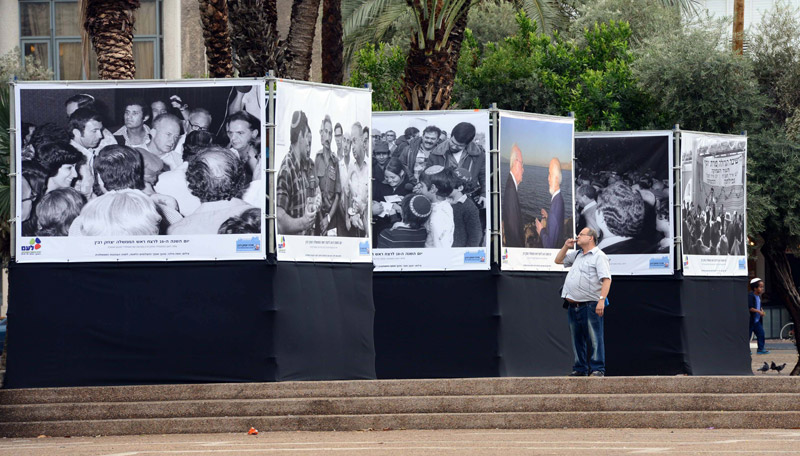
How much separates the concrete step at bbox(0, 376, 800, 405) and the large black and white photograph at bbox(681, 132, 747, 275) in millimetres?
3758

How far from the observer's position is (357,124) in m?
13.8

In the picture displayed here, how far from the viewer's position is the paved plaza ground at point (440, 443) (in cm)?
1017

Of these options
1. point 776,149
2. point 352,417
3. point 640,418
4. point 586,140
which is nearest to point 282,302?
point 352,417

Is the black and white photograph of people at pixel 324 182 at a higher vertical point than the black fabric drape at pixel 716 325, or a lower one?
higher

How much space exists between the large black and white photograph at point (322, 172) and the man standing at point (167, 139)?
0.94 metres

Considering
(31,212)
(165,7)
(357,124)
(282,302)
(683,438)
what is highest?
(165,7)

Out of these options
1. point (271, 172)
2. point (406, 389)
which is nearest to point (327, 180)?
point (271, 172)

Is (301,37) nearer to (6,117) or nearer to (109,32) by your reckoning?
Result: (109,32)

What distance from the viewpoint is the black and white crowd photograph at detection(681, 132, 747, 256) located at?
16844 millimetres

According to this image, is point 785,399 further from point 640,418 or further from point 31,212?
point 31,212

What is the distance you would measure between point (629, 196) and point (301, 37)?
6.95 meters

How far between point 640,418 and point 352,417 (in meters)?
2.62

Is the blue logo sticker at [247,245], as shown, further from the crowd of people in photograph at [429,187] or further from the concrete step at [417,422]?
the crowd of people in photograph at [429,187]

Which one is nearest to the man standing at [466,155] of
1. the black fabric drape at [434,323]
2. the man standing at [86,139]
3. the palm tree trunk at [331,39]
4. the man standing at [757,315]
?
the black fabric drape at [434,323]
